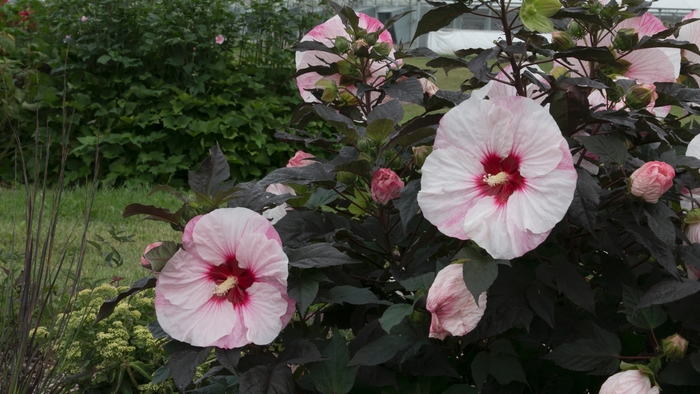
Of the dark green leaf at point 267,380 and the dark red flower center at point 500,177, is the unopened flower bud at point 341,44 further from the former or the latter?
the dark green leaf at point 267,380

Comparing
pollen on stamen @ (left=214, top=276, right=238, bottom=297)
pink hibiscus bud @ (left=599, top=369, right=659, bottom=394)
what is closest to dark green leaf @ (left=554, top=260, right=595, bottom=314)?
pink hibiscus bud @ (left=599, top=369, right=659, bottom=394)

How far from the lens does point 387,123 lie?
108 cm

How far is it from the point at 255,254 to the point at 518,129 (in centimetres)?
36

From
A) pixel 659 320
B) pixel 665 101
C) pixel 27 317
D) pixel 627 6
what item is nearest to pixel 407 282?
pixel 659 320

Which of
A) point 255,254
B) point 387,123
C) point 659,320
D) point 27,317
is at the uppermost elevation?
point 387,123

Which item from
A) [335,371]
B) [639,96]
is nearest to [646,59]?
[639,96]

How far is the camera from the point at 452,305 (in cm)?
93

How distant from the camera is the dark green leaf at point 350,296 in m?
1.04

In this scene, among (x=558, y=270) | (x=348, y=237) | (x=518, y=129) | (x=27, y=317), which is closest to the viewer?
(x=518, y=129)

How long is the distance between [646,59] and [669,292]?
45 cm

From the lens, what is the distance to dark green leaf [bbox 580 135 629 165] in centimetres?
99

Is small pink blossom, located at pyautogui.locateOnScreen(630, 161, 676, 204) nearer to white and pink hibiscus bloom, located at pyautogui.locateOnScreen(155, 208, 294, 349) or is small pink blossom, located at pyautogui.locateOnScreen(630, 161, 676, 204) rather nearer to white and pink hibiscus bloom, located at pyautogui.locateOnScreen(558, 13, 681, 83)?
white and pink hibiscus bloom, located at pyautogui.locateOnScreen(558, 13, 681, 83)

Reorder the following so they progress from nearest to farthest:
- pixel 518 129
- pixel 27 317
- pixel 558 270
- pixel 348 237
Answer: pixel 518 129 < pixel 558 270 < pixel 348 237 < pixel 27 317

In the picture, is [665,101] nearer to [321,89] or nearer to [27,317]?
[321,89]
